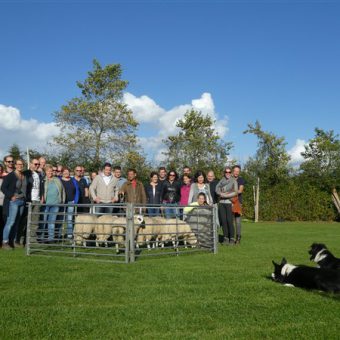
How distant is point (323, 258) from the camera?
705 cm

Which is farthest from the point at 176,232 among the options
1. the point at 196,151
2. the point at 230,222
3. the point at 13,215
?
the point at 196,151

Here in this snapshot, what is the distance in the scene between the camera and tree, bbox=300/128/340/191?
25891 millimetres

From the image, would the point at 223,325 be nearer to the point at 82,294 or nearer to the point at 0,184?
the point at 82,294

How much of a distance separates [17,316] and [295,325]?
2.79 metres

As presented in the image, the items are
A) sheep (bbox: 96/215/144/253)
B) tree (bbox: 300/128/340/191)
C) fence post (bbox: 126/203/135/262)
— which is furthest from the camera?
tree (bbox: 300/128/340/191)

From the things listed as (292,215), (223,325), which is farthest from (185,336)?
(292,215)

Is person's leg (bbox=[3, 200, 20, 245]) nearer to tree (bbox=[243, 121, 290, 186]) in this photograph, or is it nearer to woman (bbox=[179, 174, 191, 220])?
woman (bbox=[179, 174, 191, 220])

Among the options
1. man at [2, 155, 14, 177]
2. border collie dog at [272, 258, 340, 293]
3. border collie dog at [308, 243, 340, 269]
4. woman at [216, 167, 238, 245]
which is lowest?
border collie dog at [272, 258, 340, 293]

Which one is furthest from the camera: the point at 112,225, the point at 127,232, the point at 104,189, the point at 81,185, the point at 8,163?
the point at 81,185

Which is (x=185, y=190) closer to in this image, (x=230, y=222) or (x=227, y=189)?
(x=227, y=189)

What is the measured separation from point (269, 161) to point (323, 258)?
24.5 metres

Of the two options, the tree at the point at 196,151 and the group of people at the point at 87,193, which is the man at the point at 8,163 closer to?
the group of people at the point at 87,193

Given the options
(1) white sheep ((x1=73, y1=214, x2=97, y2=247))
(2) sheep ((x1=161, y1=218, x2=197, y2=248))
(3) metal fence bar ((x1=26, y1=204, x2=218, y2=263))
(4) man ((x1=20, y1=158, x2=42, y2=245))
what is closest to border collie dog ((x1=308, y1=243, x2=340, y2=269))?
(3) metal fence bar ((x1=26, y1=204, x2=218, y2=263))

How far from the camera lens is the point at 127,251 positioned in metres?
8.03
